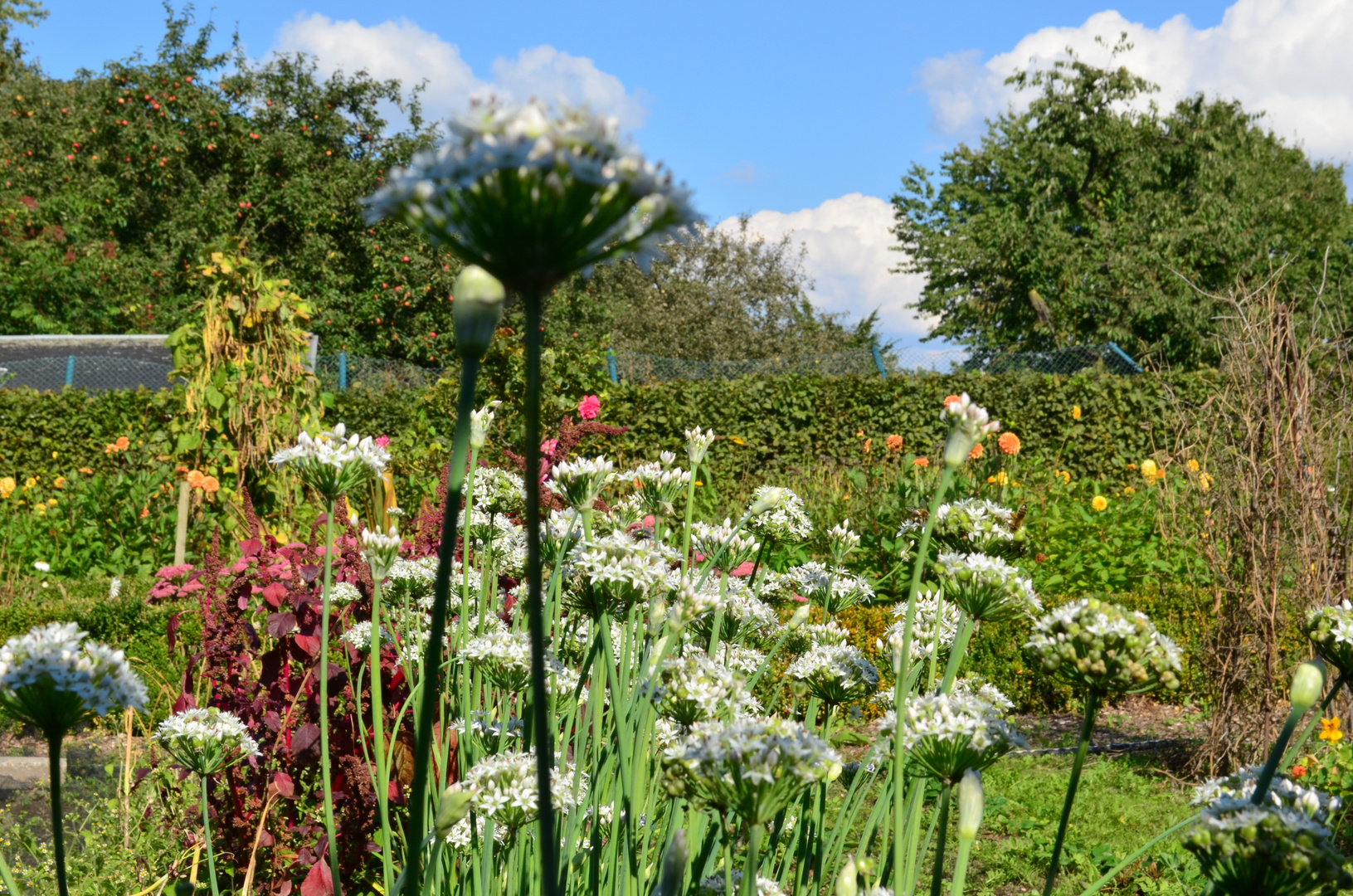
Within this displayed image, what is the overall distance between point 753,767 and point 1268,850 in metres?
0.47

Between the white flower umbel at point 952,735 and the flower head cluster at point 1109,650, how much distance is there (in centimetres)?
10

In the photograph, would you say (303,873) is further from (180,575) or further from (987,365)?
(987,365)

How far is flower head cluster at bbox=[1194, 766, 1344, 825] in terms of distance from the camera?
38.8 inches

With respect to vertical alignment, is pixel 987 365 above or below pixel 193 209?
below

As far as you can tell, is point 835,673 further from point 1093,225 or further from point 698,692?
point 1093,225

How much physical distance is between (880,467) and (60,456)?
27.4ft

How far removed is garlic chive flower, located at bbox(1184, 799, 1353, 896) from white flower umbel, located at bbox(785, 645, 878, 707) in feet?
2.48

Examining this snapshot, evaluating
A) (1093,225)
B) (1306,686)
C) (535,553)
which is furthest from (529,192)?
(1093,225)

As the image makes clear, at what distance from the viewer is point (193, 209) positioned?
57.8ft

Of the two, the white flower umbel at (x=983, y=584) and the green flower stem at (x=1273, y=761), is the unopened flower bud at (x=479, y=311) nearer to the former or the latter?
the green flower stem at (x=1273, y=761)

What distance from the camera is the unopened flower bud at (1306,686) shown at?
0.96 m

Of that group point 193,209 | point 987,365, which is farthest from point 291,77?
point 987,365

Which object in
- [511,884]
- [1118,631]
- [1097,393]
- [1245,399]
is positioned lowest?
[511,884]

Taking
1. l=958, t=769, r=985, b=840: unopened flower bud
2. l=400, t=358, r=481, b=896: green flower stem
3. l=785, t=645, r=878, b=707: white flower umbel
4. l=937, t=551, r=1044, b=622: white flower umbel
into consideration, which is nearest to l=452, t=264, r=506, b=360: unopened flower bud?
l=400, t=358, r=481, b=896: green flower stem
